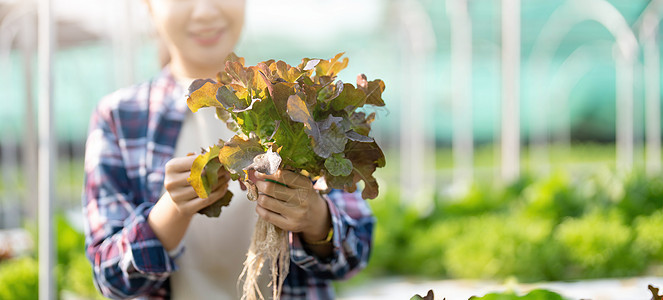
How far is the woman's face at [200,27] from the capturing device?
4.23 ft

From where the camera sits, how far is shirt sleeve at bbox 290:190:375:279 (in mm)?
1175

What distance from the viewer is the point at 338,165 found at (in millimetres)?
896

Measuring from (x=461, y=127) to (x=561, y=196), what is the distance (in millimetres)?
1820

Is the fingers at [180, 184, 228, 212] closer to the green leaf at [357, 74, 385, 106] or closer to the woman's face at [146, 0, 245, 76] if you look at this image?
the green leaf at [357, 74, 385, 106]

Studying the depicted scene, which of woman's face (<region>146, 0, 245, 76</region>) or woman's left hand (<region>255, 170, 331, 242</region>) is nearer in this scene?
woman's left hand (<region>255, 170, 331, 242</region>)

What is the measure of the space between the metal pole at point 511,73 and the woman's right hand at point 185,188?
390cm

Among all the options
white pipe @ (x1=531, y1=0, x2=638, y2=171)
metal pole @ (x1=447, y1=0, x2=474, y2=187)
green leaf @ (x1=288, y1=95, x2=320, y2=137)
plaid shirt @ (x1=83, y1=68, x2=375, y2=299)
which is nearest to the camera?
green leaf @ (x1=288, y1=95, x2=320, y2=137)

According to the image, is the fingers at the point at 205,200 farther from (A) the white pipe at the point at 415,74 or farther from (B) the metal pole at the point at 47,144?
(A) the white pipe at the point at 415,74

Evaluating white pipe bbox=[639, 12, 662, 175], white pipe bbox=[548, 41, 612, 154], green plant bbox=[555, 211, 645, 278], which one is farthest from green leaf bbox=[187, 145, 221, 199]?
white pipe bbox=[548, 41, 612, 154]

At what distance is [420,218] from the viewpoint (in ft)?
17.4

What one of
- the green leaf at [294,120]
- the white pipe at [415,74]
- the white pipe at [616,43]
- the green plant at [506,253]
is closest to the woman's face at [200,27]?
the green leaf at [294,120]

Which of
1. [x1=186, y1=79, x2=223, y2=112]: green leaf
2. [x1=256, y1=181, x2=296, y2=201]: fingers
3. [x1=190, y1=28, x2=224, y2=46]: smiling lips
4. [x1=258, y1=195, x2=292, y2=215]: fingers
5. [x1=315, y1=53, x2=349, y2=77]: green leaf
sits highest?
[x1=190, y1=28, x2=224, y2=46]: smiling lips

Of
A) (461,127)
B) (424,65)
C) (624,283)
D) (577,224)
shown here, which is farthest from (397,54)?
(624,283)

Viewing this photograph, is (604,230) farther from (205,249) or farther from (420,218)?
(205,249)
